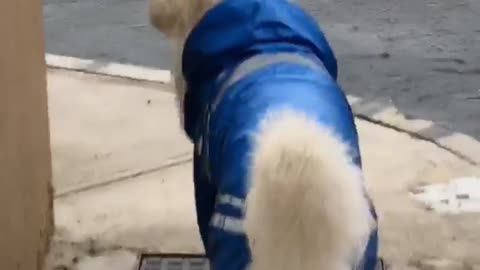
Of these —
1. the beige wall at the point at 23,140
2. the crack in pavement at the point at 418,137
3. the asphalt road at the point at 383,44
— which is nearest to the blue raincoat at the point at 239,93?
the beige wall at the point at 23,140

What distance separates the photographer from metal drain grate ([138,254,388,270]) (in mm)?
1781

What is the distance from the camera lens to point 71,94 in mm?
2469

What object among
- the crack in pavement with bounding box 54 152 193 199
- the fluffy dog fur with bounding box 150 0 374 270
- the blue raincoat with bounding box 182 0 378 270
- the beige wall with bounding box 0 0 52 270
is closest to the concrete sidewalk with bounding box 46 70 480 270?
the crack in pavement with bounding box 54 152 193 199

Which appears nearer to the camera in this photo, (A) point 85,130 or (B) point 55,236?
(B) point 55,236

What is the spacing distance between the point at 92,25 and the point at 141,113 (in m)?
0.69

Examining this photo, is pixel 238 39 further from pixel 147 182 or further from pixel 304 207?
pixel 147 182

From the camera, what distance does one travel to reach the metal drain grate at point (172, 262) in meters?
1.78

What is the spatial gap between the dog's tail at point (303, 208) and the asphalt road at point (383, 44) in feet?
4.50

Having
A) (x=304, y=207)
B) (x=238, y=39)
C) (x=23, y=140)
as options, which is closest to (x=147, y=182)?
(x=23, y=140)

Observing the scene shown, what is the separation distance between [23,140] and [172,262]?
0.35 metres

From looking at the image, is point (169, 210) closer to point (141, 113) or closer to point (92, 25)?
point (141, 113)

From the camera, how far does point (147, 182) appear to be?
6.82 feet

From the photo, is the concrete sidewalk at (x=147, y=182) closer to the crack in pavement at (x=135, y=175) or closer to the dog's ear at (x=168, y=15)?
the crack in pavement at (x=135, y=175)

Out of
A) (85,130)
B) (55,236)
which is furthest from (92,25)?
(55,236)
